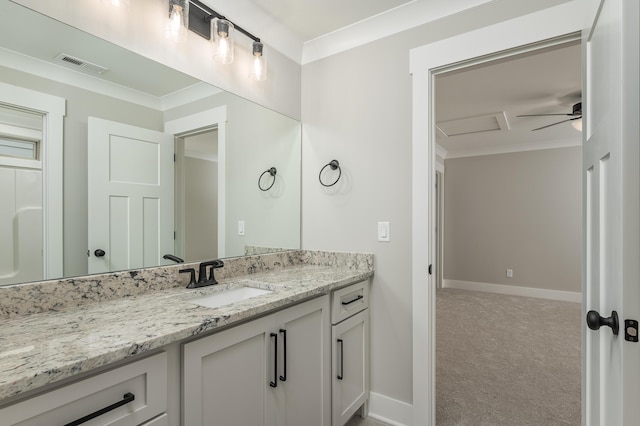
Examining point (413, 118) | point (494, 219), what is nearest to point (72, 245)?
point (413, 118)

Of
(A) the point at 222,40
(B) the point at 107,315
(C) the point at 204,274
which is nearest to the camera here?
(B) the point at 107,315

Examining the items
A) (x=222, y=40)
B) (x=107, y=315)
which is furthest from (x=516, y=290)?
(x=107, y=315)

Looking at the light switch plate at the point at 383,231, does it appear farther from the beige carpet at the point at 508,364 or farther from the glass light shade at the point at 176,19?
the glass light shade at the point at 176,19

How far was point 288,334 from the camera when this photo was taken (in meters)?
1.40

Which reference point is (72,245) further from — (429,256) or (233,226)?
(429,256)

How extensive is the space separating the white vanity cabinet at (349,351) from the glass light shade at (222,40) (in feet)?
4.58

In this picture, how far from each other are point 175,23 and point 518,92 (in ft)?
9.97

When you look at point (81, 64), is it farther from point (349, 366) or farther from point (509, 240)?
point (509, 240)

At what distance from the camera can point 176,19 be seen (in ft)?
4.94

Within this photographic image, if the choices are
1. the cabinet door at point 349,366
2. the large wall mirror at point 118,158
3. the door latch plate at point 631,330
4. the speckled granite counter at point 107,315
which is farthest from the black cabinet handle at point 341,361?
the door latch plate at point 631,330

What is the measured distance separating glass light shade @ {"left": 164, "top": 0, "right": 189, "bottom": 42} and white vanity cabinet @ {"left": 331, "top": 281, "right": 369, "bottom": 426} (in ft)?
4.86

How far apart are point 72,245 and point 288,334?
0.94 m

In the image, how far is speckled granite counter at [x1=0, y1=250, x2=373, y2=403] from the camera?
29.4 inches

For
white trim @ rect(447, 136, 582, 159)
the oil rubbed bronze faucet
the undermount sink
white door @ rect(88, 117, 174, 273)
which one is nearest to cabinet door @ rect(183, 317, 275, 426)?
the undermount sink
